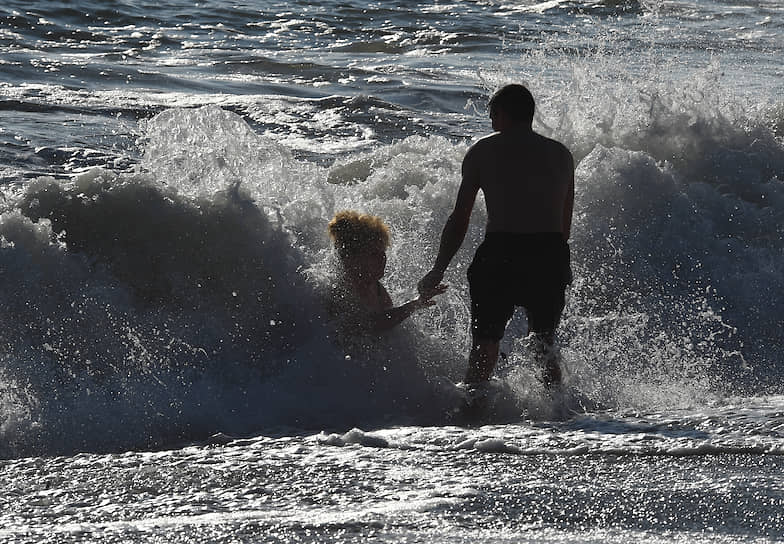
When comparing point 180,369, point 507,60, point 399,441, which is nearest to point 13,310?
point 180,369

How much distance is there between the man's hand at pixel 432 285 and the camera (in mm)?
5336

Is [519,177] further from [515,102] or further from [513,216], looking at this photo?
[515,102]

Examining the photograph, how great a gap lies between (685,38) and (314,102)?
30.9 ft

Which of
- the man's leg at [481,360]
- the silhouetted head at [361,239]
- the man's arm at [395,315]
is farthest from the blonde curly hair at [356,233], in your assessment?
the man's leg at [481,360]

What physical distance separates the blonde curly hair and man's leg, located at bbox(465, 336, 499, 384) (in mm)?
703

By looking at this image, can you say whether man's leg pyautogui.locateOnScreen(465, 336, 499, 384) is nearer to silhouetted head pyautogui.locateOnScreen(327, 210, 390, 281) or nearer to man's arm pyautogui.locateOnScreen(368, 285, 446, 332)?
man's arm pyautogui.locateOnScreen(368, 285, 446, 332)

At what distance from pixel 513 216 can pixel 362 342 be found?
1259mm

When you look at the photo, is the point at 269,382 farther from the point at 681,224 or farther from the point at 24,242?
the point at 681,224

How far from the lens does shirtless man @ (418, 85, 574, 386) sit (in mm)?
5320

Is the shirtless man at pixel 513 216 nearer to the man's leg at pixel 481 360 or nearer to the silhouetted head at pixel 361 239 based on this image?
the man's leg at pixel 481 360

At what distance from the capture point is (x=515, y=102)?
5305mm

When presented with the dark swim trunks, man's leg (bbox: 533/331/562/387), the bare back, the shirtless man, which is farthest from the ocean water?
the bare back

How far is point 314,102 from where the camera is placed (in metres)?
13.6

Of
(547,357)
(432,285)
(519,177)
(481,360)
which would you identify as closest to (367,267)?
(432,285)
